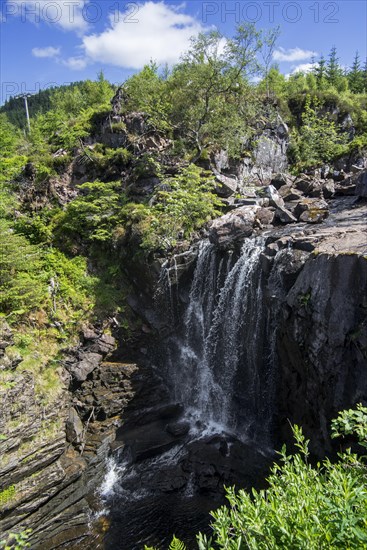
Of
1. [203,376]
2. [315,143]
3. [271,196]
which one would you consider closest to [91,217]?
[271,196]

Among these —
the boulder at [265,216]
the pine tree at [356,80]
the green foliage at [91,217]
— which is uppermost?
the pine tree at [356,80]

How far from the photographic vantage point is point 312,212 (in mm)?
17047

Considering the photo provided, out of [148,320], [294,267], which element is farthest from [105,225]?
[294,267]

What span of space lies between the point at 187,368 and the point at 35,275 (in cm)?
873

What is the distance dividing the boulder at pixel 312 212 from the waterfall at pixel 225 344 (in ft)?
11.5

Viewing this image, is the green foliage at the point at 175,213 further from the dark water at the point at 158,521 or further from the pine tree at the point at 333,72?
the pine tree at the point at 333,72

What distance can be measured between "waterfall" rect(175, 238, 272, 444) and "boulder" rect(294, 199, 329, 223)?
351cm

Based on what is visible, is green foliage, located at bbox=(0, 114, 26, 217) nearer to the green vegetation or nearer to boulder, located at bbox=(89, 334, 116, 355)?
the green vegetation

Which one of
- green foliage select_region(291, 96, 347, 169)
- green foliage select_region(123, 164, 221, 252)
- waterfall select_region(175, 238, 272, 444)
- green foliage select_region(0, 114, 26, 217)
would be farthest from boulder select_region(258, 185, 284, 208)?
green foliage select_region(0, 114, 26, 217)

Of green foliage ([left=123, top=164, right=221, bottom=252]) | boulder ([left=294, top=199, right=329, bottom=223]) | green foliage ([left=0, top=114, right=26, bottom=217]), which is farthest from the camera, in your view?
green foliage ([left=0, top=114, right=26, bottom=217])

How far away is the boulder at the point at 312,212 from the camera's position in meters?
16.7

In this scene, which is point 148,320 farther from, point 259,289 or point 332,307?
point 332,307

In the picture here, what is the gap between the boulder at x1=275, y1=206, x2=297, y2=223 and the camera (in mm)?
17562

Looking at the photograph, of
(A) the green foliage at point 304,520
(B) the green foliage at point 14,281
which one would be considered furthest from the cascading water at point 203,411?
(A) the green foliage at point 304,520
